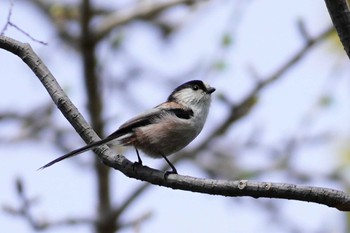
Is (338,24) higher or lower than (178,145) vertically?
lower

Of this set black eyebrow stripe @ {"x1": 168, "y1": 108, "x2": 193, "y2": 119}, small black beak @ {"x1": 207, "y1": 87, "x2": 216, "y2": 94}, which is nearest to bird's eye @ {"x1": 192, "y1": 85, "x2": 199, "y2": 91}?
small black beak @ {"x1": 207, "y1": 87, "x2": 216, "y2": 94}

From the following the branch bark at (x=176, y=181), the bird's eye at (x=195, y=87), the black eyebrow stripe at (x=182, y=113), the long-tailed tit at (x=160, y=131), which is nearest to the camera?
the branch bark at (x=176, y=181)

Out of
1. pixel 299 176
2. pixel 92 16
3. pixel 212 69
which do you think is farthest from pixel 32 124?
pixel 299 176

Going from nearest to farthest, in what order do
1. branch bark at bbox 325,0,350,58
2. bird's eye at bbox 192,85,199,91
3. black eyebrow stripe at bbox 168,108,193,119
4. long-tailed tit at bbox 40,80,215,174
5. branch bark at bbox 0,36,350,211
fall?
1. branch bark at bbox 325,0,350,58
2. branch bark at bbox 0,36,350,211
3. long-tailed tit at bbox 40,80,215,174
4. black eyebrow stripe at bbox 168,108,193,119
5. bird's eye at bbox 192,85,199,91

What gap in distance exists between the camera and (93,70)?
697 cm

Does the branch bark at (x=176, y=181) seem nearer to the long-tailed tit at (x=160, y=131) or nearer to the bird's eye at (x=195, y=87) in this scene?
the long-tailed tit at (x=160, y=131)

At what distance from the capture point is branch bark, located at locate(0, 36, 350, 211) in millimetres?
2896

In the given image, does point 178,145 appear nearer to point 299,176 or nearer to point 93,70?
point 93,70

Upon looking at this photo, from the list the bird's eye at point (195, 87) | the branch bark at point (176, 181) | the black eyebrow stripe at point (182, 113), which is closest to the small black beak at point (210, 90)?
the bird's eye at point (195, 87)

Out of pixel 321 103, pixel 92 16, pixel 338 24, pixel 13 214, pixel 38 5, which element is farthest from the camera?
pixel 38 5

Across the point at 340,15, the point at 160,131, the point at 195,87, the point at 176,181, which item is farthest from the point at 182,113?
the point at 340,15

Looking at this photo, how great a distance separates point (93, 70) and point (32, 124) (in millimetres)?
1319

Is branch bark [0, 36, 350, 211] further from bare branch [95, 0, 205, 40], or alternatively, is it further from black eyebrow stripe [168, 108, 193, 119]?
bare branch [95, 0, 205, 40]

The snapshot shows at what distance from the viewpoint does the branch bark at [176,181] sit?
290 cm
